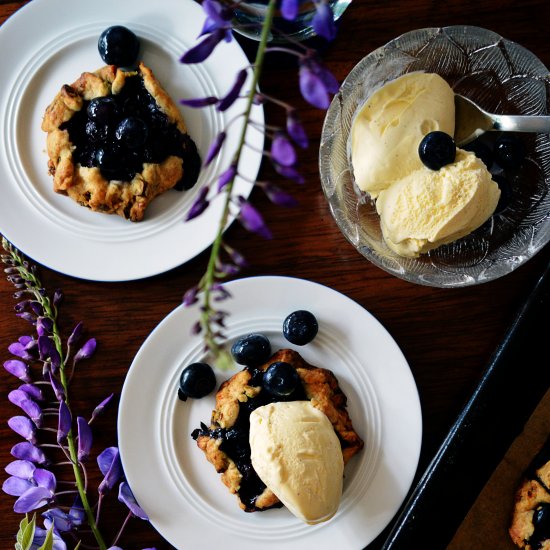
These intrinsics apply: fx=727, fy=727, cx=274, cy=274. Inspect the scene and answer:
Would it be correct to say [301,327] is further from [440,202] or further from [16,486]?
[16,486]

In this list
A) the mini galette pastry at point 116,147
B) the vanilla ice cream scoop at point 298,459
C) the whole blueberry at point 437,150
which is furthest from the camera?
the mini galette pastry at point 116,147

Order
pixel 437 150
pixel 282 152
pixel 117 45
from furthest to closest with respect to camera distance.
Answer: pixel 117 45
pixel 437 150
pixel 282 152

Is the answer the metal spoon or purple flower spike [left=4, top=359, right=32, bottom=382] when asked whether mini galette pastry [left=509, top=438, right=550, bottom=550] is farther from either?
purple flower spike [left=4, top=359, right=32, bottom=382]

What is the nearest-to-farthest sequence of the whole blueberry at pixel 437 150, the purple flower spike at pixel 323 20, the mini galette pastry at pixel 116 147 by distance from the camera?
the purple flower spike at pixel 323 20
the whole blueberry at pixel 437 150
the mini galette pastry at pixel 116 147

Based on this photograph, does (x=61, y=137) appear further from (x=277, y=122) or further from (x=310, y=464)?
(x=310, y=464)

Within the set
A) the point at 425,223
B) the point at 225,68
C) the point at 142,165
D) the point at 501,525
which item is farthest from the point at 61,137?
the point at 501,525

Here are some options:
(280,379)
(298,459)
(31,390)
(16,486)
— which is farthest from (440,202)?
(16,486)

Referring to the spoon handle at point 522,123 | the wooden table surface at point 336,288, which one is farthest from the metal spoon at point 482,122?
the wooden table surface at point 336,288

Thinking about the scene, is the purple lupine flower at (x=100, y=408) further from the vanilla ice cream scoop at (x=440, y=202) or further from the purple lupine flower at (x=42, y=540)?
the vanilla ice cream scoop at (x=440, y=202)
